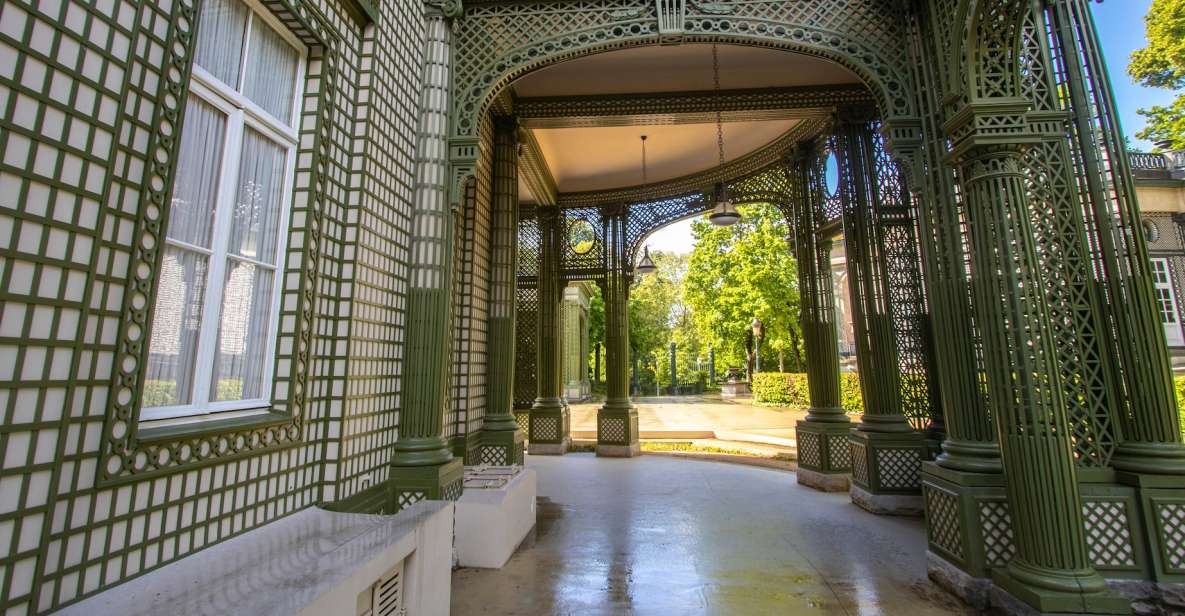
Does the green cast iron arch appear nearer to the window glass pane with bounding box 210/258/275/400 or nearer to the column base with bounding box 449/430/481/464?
the window glass pane with bounding box 210/258/275/400

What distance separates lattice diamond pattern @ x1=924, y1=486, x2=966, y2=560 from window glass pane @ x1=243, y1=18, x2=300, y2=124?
17.0 ft

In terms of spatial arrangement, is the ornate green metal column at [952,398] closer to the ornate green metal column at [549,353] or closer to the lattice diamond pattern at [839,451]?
the lattice diamond pattern at [839,451]

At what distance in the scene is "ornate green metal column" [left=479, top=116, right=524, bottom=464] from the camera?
5836mm

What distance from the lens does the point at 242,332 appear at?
2.42m

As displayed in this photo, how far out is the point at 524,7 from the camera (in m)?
4.75

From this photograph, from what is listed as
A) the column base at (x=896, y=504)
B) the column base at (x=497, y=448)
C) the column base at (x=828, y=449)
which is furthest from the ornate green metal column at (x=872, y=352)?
the column base at (x=497, y=448)

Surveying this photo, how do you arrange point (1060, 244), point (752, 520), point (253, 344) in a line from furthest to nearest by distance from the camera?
point (752, 520) → point (1060, 244) → point (253, 344)

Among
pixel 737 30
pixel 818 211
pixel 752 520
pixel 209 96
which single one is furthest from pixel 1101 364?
pixel 209 96

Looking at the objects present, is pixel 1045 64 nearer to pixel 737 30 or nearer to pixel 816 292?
pixel 737 30

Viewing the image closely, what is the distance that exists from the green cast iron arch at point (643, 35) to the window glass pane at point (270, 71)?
1.70 m

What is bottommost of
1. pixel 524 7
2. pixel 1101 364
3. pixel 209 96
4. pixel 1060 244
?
pixel 1101 364

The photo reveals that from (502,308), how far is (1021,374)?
16.9ft

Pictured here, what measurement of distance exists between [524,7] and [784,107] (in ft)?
12.3

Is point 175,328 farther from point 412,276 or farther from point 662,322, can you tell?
point 662,322
